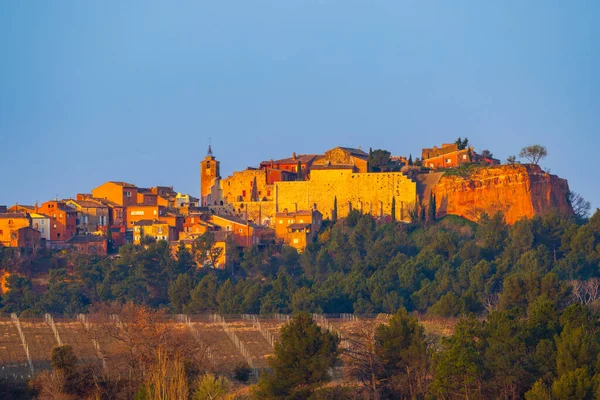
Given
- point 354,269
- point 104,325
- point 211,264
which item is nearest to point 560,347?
point 104,325

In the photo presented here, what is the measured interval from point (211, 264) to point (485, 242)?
43.2 feet

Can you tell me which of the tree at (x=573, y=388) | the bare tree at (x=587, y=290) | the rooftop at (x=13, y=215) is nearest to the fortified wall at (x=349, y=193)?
the rooftop at (x=13, y=215)

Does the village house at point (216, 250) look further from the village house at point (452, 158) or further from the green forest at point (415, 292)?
the village house at point (452, 158)

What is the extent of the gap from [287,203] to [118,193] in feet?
29.9

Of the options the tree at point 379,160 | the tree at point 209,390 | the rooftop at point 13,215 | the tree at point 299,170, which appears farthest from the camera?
the tree at point 299,170

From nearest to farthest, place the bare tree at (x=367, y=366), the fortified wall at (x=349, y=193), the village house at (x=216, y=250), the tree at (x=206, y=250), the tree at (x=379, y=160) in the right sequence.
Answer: the bare tree at (x=367, y=366) → the tree at (x=206, y=250) → the village house at (x=216, y=250) → the fortified wall at (x=349, y=193) → the tree at (x=379, y=160)

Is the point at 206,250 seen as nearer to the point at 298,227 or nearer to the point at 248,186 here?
the point at 298,227

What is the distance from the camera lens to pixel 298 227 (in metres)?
69.0

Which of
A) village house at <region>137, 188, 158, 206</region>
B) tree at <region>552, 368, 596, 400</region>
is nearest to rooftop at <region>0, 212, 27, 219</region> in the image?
village house at <region>137, 188, 158, 206</region>

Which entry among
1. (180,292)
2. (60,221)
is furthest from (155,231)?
(180,292)

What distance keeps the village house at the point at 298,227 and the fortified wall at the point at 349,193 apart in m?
1.30

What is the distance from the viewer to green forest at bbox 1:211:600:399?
3575cm

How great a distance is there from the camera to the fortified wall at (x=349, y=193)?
70500mm

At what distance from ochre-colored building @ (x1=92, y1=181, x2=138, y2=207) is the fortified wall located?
25.5 feet
